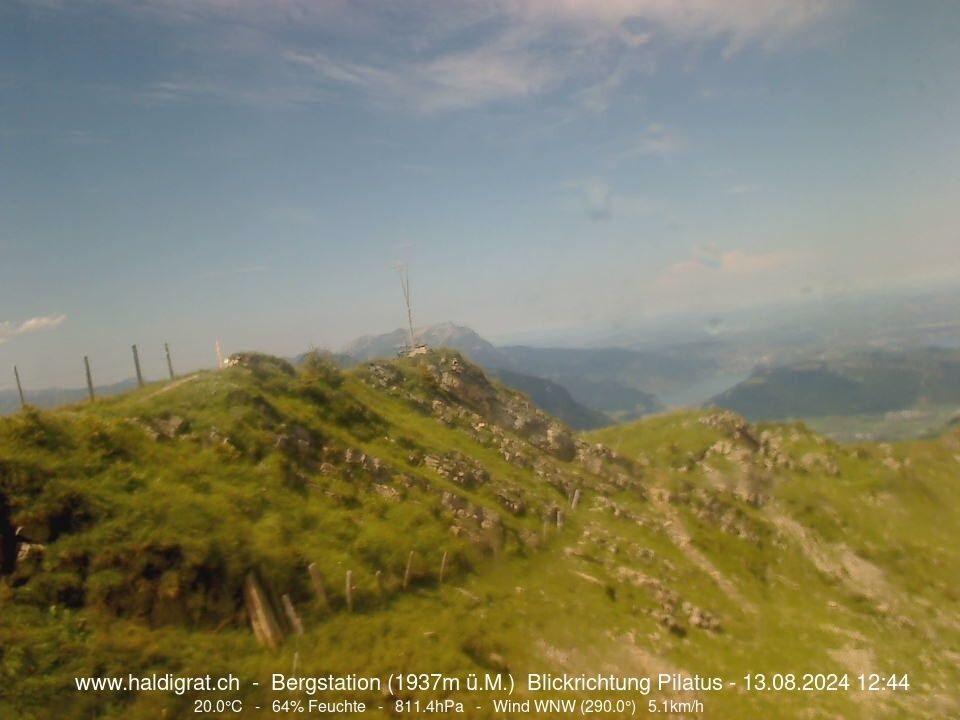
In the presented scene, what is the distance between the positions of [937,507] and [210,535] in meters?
64.6

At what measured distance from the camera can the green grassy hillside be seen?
683 inches

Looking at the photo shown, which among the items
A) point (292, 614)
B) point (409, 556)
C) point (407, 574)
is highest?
point (292, 614)

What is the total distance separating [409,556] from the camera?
24.8 metres

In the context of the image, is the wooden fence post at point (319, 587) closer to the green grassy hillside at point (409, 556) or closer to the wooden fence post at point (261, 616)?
the green grassy hillside at point (409, 556)

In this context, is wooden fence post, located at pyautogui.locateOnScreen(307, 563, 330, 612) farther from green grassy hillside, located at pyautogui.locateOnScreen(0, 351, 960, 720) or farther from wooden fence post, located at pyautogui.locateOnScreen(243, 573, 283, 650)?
wooden fence post, located at pyautogui.locateOnScreen(243, 573, 283, 650)

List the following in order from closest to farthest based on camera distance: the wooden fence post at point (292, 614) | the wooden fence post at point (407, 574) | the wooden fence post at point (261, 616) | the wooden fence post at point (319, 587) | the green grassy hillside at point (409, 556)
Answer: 1. the green grassy hillside at point (409, 556)
2. the wooden fence post at point (261, 616)
3. the wooden fence post at point (292, 614)
4. the wooden fence post at point (319, 587)
5. the wooden fence post at point (407, 574)

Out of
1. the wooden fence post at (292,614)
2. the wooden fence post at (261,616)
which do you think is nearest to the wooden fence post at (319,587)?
the wooden fence post at (292,614)

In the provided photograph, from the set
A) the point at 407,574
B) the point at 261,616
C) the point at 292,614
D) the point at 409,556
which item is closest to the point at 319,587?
the point at 292,614

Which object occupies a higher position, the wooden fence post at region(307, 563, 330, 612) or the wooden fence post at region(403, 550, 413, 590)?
the wooden fence post at region(307, 563, 330, 612)

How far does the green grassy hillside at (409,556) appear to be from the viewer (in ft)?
57.0

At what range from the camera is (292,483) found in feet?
85.2

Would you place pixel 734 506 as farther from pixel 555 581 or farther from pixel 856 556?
pixel 555 581

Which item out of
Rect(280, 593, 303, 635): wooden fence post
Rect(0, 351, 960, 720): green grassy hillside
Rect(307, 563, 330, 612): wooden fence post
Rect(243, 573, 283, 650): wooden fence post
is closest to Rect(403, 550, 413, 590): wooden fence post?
Rect(0, 351, 960, 720): green grassy hillside

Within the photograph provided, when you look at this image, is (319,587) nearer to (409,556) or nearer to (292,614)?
(292,614)
